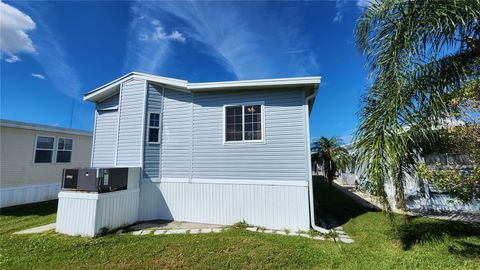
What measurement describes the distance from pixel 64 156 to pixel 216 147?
29.3ft

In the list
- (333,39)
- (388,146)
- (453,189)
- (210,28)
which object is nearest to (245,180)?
(388,146)

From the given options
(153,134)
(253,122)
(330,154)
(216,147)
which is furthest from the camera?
(330,154)

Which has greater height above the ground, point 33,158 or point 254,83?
point 254,83

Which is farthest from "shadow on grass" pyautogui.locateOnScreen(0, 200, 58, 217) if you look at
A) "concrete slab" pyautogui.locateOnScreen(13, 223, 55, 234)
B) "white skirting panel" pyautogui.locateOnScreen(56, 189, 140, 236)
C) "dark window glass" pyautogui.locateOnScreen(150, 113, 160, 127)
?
"dark window glass" pyautogui.locateOnScreen(150, 113, 160, 127)

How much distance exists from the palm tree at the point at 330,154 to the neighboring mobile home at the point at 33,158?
42.0 feet

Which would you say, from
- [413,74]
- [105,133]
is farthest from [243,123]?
[105,133]

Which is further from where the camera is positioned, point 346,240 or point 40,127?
point 40,127

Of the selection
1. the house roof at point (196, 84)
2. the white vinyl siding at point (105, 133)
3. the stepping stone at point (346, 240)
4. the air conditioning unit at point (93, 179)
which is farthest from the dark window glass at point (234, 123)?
the white vinyl siding at point (105, 133)

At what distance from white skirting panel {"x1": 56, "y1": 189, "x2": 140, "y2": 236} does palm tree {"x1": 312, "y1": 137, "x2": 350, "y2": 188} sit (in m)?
10.3

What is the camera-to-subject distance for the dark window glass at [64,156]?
10586 mm

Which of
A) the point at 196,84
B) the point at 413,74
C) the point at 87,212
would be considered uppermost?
the point at 196,84

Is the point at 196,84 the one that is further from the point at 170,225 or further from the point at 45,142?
the point at 45,142

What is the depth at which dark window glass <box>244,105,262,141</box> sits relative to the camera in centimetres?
653

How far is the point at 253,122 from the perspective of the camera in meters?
6.61
